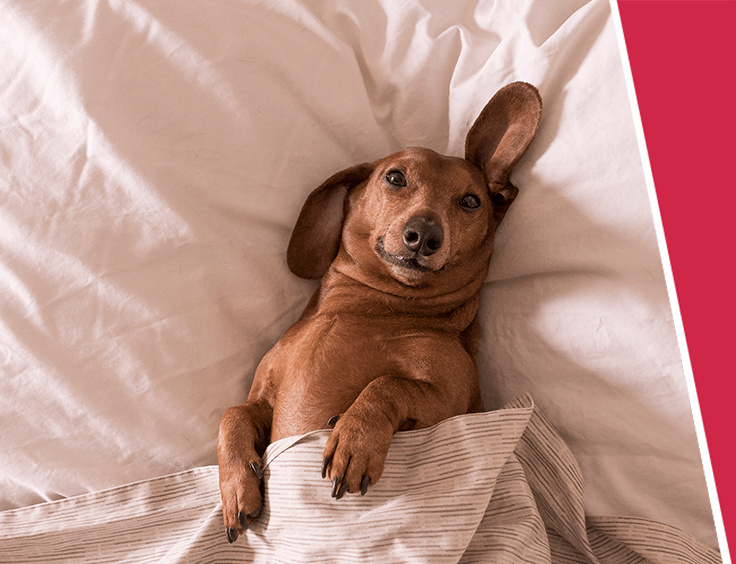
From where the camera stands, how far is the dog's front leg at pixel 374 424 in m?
1.34

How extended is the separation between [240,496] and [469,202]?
1.03 meters

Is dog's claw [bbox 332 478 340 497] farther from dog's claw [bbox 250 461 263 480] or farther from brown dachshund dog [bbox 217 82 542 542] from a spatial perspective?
dog's claw [bbox 250 461 263 480]

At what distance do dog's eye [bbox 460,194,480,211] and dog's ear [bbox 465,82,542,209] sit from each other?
0.10 metres

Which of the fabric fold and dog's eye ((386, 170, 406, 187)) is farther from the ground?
dog's eye ((386, 170, 406, 187))

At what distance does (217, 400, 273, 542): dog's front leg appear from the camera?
147 centimetres

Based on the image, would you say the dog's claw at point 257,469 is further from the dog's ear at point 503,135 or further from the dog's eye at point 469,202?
the dog's ear at point 503,135

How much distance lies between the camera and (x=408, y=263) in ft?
5.21

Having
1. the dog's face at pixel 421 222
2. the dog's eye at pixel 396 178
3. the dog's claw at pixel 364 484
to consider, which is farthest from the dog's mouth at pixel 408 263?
the dog's claw at pixel 364 484

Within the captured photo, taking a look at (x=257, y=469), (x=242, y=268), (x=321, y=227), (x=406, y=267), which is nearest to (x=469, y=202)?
(x=406, y=267)

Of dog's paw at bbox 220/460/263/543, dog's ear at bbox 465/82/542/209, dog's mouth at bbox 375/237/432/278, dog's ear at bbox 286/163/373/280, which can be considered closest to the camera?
dog's paw at bbox 220/460/263/543

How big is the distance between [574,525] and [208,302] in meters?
1.26

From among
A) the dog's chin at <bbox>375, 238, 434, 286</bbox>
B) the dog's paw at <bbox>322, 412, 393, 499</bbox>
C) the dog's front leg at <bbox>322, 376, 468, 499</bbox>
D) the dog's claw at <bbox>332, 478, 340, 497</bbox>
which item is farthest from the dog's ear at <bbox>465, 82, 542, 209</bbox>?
the dog's claw at <bbox>332, 478, 340, 497</bbox>

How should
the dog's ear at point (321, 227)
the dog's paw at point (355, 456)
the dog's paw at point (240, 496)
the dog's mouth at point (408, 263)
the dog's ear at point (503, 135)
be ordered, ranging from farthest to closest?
the dog's ear at point (321, 227), the dog's ear at point (503, 135), the dog's mouth at point (408, 263), the dog's paw at point (240, 496), the dog's paw at point (355, 456)

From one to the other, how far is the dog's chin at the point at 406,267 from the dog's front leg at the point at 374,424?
0.92 ft
